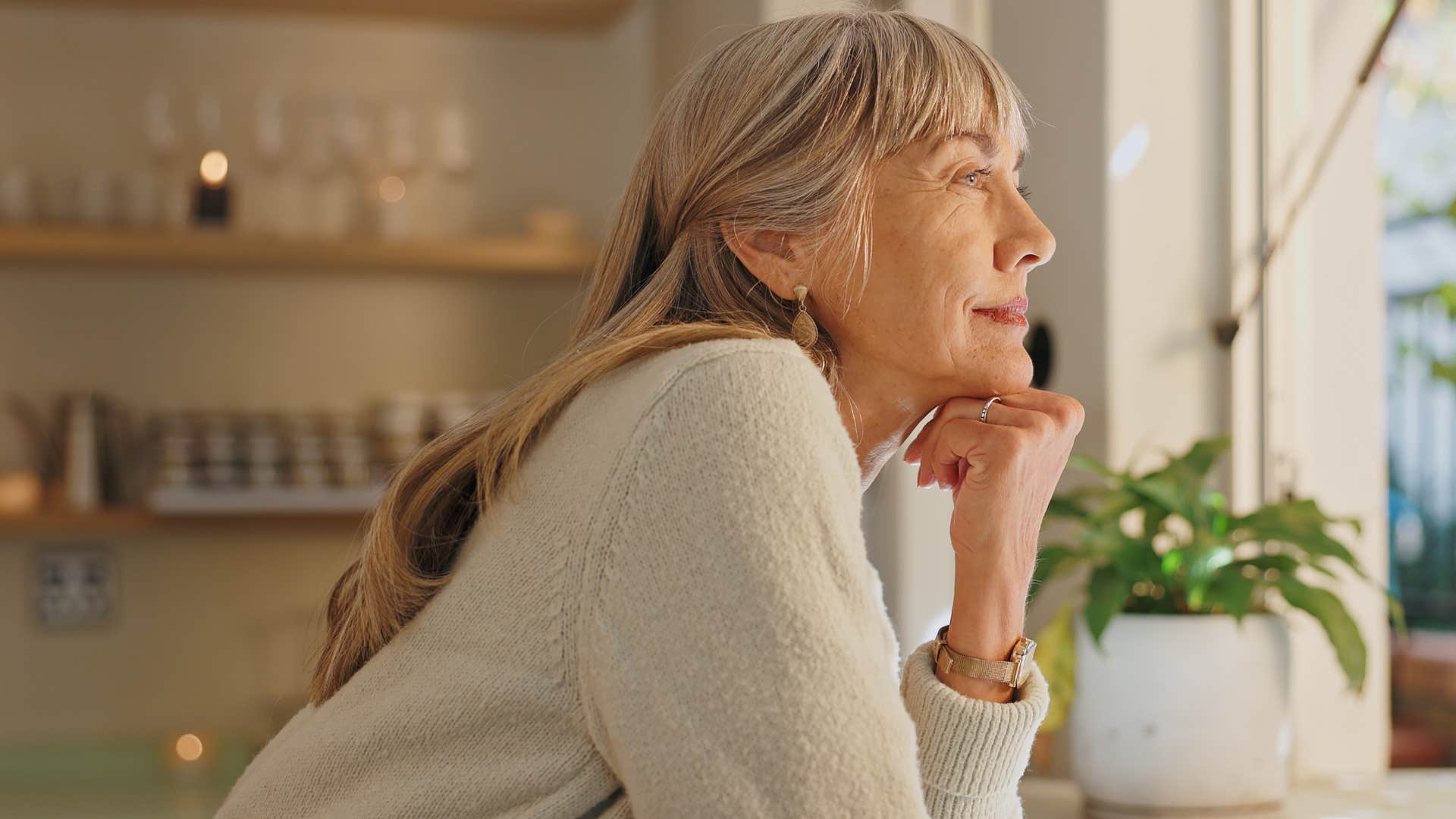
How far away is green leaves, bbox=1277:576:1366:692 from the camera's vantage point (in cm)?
128

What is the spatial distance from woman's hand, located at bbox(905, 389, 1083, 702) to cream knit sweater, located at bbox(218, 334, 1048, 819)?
0.46 feet

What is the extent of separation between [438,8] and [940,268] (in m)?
2.19

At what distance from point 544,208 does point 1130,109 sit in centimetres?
164

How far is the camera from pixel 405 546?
2.90ft

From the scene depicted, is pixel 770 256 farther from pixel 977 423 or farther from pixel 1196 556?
pixel 1196 556

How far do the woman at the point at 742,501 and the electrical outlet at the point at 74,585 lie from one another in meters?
2.11

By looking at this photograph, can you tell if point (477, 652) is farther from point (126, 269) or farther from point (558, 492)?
point (126, 269)

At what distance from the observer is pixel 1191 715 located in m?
1.28

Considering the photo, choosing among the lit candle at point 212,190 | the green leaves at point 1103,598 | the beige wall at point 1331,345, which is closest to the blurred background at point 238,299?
the lit candle at point 212,190

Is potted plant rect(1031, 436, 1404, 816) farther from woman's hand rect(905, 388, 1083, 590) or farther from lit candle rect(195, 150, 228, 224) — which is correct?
lit candle rect(195, 150, 228, 224)

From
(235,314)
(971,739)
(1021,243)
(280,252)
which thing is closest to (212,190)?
(280,252)

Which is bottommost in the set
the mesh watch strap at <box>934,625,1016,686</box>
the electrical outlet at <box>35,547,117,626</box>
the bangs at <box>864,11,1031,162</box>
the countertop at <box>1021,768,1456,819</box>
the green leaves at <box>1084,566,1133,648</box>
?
the electrical outlet at <box>35,547,117,626</box>

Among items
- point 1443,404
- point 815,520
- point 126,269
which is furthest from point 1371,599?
point 1443,404

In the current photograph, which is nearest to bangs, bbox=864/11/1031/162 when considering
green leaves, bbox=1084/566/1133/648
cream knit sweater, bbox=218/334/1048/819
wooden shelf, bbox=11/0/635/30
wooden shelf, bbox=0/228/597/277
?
cream knit sweater, bbox=218/334/1048/819
